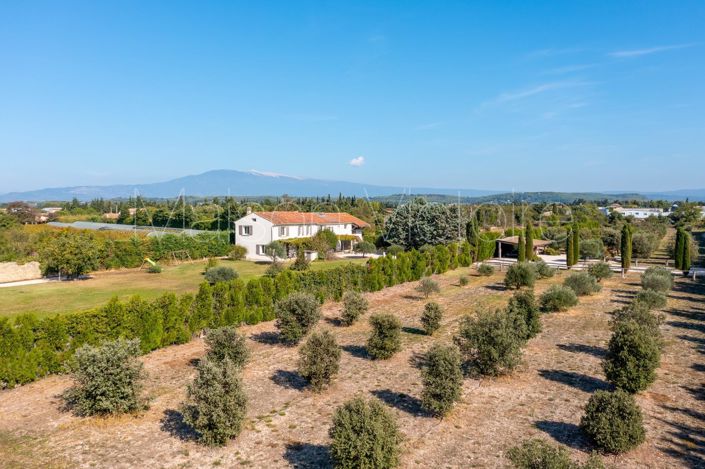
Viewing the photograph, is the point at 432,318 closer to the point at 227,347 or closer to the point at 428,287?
the point at 227,347

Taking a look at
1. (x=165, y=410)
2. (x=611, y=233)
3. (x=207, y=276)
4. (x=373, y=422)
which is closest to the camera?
(x=373, y=422)

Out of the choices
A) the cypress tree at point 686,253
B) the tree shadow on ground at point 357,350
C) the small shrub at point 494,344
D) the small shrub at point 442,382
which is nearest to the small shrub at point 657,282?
the cypress tree at point 686,253

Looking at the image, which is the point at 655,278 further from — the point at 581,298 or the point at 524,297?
the point at 524,297

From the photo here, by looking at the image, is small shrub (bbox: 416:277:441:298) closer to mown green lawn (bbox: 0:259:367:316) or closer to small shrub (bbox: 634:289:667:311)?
small shrub (bbox: 634:289:667:311)

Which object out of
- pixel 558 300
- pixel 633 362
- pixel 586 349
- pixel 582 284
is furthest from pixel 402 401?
pixel 582 284

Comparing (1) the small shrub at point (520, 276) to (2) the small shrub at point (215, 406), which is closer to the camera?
(2) the small shrub at point (215, 406)

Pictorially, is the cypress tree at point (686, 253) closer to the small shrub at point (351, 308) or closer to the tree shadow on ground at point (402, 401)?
the small shrub at point (351, 308)

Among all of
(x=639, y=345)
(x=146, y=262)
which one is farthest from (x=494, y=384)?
(x=146, y=262)
